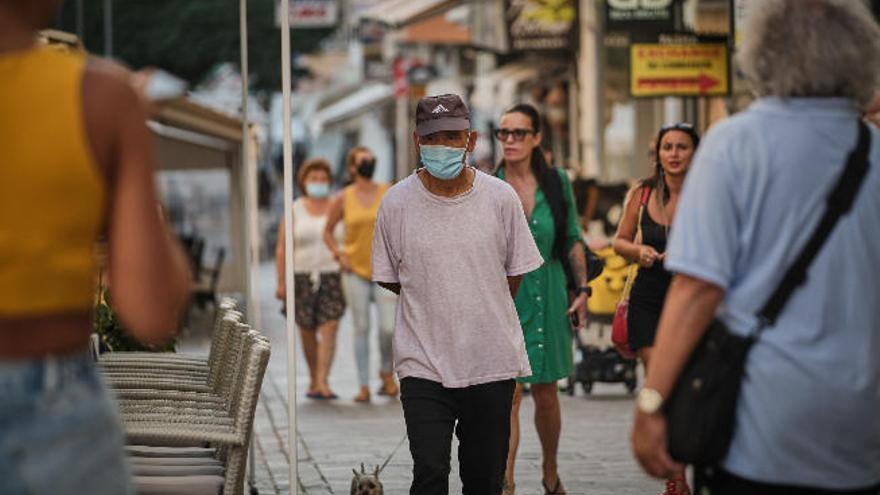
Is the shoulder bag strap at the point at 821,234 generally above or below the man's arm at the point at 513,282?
above

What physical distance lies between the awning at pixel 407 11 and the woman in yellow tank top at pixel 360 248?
1548cm

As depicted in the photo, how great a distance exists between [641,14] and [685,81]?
4.52ft

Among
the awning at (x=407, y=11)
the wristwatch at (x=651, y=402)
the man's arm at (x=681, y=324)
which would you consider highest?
the awning at (x=407, y=11)

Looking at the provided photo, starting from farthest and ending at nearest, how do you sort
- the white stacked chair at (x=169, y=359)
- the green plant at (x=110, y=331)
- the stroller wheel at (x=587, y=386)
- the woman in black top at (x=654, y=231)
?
the stroller wheel at (x=587, y=386) → the green plant at (x=110, y=331) → the woman in black top at (x=654, y=231) → the white stacked chair at (x=169, y=359)

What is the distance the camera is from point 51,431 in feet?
11.0

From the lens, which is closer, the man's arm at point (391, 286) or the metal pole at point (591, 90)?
the man's arm at point (391, 286)

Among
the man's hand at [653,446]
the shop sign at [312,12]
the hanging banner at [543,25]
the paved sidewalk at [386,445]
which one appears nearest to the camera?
the man's hand at [653,446]

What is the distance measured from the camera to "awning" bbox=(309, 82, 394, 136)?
54562mm

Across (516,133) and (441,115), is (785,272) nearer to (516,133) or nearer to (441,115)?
(441,115)

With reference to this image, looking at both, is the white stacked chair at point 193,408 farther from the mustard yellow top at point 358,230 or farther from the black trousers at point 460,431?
the mustard yellow top at point 358,230

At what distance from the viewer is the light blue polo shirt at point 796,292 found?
4211 mm

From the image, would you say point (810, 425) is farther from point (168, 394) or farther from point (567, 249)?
point (567, 249)

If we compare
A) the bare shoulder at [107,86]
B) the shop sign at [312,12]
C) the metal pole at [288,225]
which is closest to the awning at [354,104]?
the shop sign at [312,12]

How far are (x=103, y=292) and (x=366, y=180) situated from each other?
6.42 m
